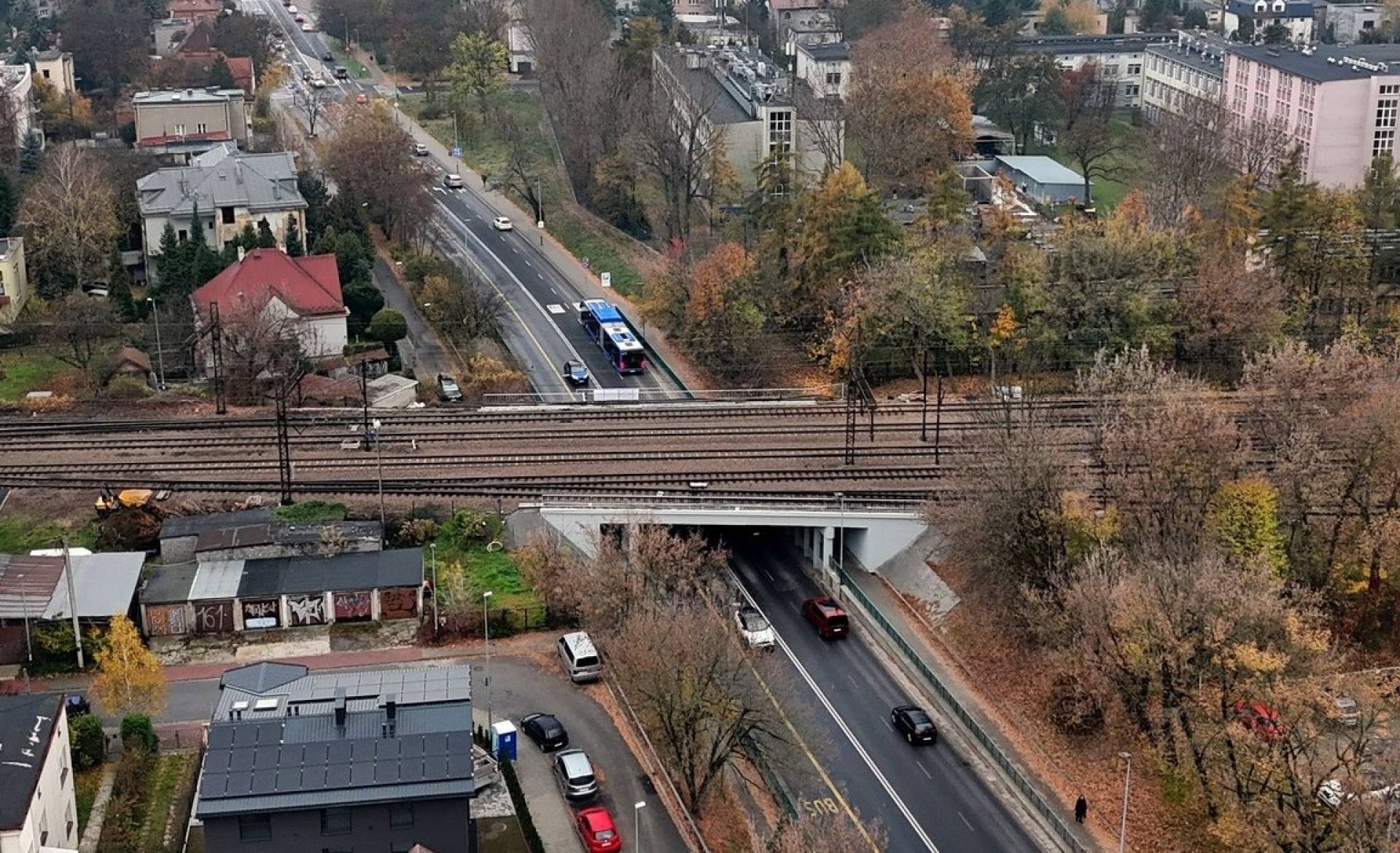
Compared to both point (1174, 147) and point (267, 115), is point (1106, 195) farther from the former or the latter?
point (267, 115)

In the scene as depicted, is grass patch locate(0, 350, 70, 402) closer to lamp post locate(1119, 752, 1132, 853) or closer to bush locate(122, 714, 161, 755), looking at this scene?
bush locate(122, 714, 161, 755)

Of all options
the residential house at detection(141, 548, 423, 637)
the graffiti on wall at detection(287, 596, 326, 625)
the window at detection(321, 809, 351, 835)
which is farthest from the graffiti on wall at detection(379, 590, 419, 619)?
the window at detection(321, 809, 351, 835)

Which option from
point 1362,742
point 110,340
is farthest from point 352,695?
point 110,340

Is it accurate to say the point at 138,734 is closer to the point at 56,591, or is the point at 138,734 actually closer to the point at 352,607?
the point at 56,591

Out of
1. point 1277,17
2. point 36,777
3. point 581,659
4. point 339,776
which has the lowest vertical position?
point 581,659

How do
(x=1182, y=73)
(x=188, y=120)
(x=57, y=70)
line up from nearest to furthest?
(x=188, y=120)
(x=57, y=70)
(x=1182, y=73)

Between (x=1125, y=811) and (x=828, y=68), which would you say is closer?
(x=1125, y=811)

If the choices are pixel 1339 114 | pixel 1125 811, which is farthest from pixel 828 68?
pixel 1125 811
